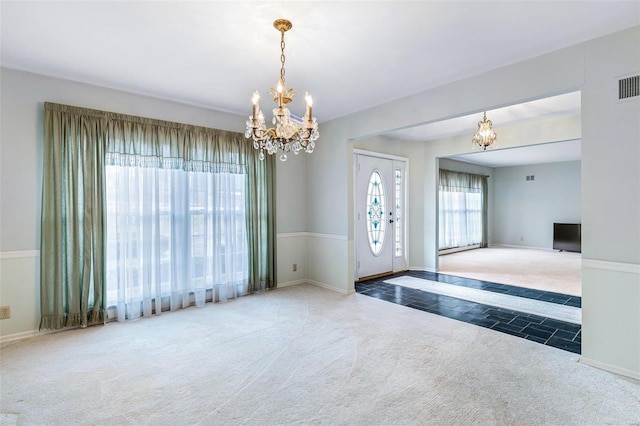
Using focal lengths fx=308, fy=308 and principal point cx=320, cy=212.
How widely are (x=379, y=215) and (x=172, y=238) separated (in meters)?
3.57

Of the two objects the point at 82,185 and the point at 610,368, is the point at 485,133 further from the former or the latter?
the point at 82,185

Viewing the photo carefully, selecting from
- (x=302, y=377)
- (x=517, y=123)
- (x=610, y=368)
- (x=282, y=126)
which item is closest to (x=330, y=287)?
(x=302, y=377)

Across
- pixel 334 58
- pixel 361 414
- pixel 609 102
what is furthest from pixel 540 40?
pixel 361 414

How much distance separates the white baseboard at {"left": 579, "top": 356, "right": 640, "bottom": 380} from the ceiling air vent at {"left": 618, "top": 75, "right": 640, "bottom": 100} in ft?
6.93

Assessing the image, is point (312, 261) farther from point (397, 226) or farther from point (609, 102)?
point (609, 102)

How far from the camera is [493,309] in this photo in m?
3.92

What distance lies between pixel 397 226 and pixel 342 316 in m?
2.96

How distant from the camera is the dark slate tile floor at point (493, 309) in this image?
10.3ft

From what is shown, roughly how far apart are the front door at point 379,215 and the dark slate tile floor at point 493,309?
0.38 metres

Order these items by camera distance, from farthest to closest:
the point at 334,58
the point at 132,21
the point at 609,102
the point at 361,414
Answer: the point at 334,58 → the point at 609,102 → the point at 132,21 → the point at 361,414

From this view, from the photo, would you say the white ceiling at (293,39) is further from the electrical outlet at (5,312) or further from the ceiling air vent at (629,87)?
the electrical outlet at (5,312)

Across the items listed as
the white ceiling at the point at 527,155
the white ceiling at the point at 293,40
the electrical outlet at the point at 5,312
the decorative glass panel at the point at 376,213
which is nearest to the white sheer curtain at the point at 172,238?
the electrical outlet at the point at 5,312

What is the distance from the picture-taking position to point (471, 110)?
323 cm

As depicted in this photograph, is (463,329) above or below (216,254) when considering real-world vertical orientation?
below
